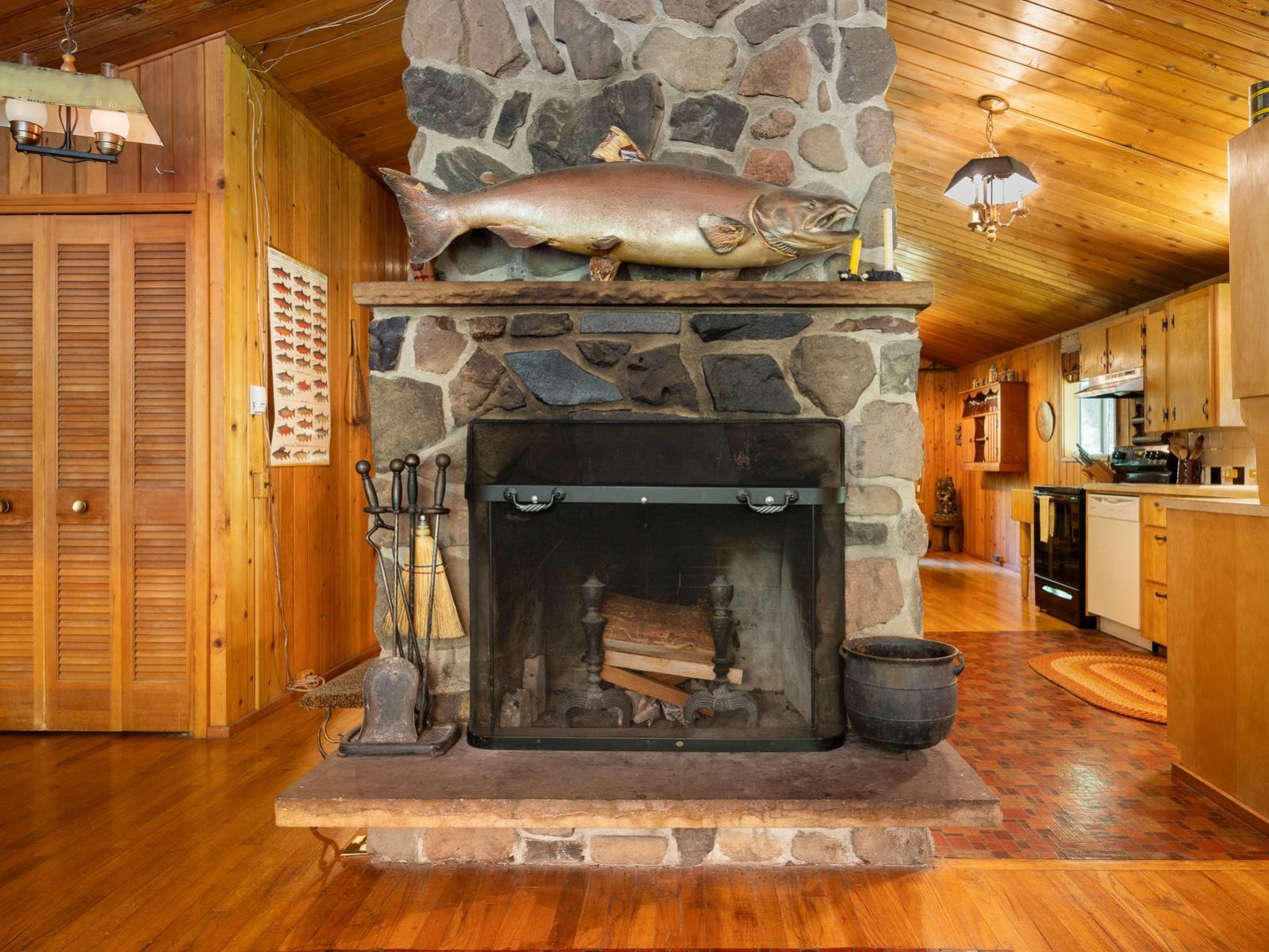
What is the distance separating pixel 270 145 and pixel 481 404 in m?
1.99

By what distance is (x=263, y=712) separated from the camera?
2998mm

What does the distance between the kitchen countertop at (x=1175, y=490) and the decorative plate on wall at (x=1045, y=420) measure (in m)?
2.15

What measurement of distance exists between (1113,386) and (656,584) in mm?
4368

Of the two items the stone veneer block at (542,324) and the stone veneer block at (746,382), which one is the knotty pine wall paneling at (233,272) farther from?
Answer: the stone veneer block at (746,382)

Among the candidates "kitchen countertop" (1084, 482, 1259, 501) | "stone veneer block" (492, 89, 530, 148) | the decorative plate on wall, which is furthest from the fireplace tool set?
the decorative plate on wall

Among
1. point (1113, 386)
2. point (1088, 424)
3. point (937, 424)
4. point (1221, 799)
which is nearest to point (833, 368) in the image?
point (1221, 799)

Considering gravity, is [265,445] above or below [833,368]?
below

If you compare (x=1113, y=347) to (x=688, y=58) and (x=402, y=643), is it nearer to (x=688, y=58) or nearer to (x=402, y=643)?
(x=688, y=58)

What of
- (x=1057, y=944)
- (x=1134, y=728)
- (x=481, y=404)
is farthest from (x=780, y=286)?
(x=1134, y=728)

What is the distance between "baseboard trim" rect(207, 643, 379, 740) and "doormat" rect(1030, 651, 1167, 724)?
3.36 m

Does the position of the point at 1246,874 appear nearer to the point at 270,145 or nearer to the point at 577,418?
the point at 577,418

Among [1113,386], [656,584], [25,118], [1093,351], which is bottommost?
[656,584]

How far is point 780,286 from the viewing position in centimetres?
181

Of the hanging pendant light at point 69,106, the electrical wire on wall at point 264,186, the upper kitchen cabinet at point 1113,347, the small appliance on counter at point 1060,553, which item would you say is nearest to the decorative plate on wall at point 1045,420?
the upper kitchen cabinet at point 1113,347
